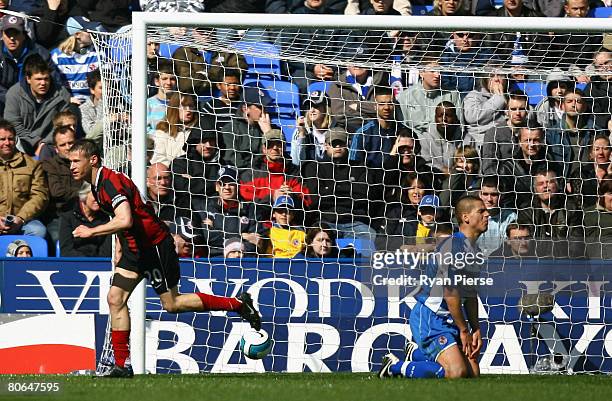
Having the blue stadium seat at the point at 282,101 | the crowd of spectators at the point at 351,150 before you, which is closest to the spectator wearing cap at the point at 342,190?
the crowd of spectators at the point at 351,150

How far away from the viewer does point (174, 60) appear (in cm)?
1048

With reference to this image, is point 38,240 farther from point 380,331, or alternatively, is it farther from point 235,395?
point 235,395

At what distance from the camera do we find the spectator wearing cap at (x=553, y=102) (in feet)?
34.2

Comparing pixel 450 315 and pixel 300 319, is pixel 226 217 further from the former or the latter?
pixel 450 315

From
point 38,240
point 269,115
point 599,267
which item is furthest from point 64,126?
point 599,267

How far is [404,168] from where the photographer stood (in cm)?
1040

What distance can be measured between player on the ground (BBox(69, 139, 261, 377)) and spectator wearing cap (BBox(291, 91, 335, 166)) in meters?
2.87

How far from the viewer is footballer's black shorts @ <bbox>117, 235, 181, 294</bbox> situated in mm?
7648

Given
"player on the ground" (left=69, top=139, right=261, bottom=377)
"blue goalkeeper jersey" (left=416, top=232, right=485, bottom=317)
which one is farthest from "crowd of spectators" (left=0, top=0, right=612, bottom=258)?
"player on the ground" (left=69, top=139, right=261, bottom=377)

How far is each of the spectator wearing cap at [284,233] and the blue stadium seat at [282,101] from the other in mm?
846

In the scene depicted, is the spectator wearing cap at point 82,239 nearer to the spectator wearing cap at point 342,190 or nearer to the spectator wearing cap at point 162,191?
the spectator wearing cap at point 162,191

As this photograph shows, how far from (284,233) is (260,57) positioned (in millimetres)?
1663

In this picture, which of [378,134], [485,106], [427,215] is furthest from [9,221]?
[485,106]

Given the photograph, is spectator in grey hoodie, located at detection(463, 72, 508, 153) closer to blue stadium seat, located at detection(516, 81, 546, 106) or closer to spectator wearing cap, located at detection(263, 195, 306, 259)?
blue stadium seat, located at detection(516, 81, 546, 106)
